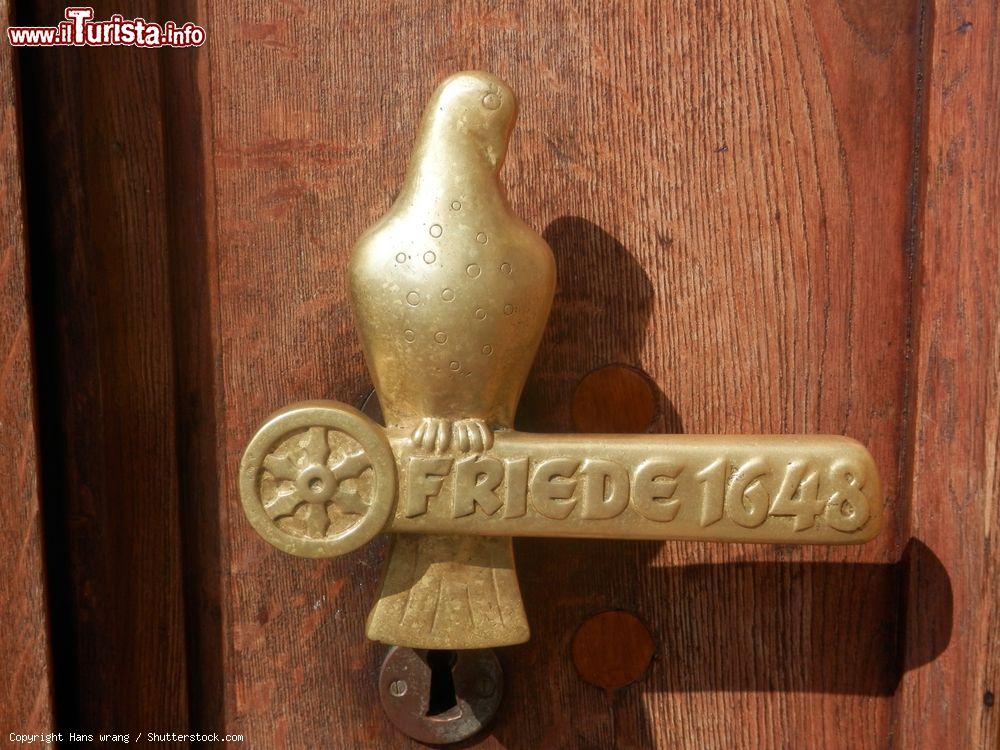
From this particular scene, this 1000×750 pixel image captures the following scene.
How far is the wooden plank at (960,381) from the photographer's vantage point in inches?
18.8

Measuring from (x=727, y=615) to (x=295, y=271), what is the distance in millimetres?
339

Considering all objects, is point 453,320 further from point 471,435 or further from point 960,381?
point 960,381

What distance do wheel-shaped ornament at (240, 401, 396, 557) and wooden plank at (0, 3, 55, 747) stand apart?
12cm

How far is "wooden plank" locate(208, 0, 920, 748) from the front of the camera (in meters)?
0.52

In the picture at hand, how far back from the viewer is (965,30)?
481mm

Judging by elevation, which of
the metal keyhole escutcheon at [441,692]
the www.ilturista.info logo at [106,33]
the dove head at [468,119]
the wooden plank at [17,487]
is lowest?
the metal keyhole escutcheon at [441,692]

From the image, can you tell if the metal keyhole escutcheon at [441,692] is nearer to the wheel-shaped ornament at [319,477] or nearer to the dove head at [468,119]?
the wheel-shaped ornament at [319,477]

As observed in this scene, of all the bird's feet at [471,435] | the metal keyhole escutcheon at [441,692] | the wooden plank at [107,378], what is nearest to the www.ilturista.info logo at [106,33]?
the wooden plank at [107,378]

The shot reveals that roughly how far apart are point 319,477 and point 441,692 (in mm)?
179

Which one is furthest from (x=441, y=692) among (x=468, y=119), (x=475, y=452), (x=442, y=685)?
(x=468, y=119)

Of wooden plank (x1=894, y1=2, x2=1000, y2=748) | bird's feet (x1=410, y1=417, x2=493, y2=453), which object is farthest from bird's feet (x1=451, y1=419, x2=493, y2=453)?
wooden plank (x1=894, y1=2, x2=1000, y2=748)

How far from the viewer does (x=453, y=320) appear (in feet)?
1.43

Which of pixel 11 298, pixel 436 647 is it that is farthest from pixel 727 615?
pixel 11 298

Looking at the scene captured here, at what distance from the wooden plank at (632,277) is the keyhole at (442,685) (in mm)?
36
